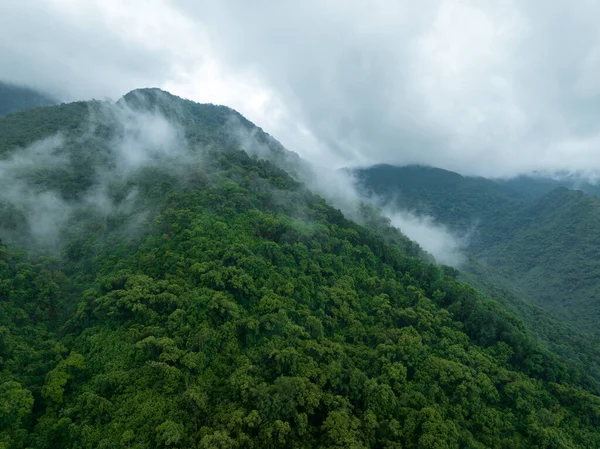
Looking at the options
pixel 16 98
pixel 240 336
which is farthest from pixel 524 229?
pixel 16 98

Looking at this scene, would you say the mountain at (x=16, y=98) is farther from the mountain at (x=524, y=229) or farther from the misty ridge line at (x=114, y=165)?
the mountain at (x=524, y=229)

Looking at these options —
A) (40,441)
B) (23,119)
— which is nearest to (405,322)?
(40,441)

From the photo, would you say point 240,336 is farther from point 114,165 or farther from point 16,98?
point 16,98

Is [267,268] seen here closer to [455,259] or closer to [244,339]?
[244,339]

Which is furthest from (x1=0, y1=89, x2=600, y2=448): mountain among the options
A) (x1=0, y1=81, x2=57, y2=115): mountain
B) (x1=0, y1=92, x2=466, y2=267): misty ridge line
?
(x1=0, y1=81, x2=57, y2=115): mountain

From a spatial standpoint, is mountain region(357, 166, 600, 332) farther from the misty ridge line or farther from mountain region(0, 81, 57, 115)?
mountain region(0, 81, 57, 115)

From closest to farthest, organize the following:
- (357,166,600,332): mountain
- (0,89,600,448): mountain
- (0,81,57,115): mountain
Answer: (0,89,600,448): mountain → (357,166,600,332): mountain → (0,81,57,115): mountain
